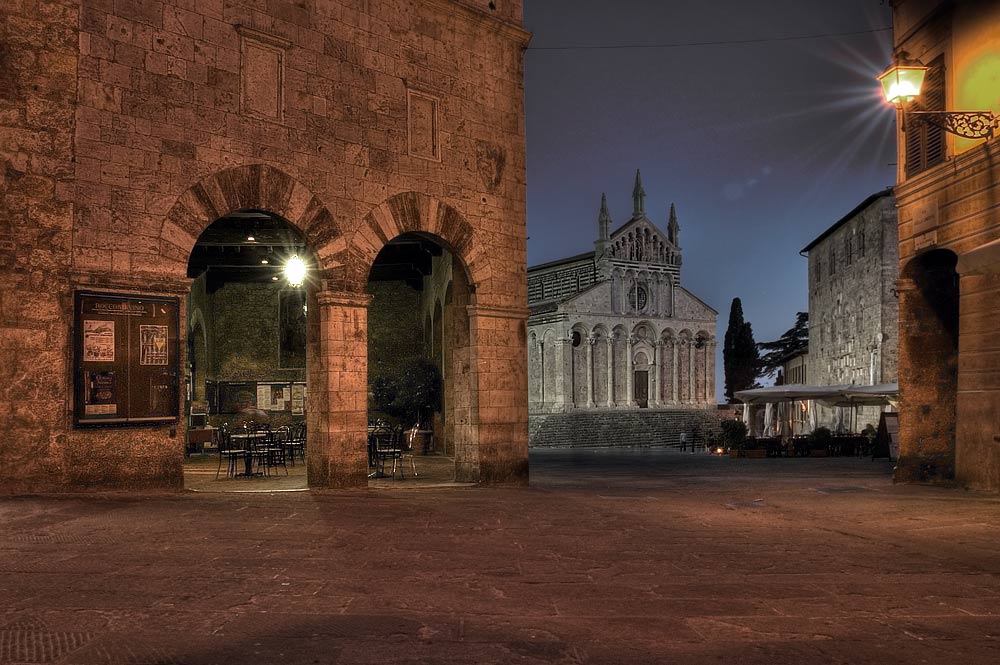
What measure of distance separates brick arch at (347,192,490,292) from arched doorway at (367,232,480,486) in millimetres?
184

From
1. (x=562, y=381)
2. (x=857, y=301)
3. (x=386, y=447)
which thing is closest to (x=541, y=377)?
(x=562, y=381)

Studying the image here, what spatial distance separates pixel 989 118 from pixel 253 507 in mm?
9213

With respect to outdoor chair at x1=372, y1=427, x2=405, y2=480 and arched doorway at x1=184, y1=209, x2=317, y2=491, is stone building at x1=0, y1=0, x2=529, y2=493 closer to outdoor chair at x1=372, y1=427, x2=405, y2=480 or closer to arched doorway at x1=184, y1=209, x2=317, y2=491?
outdoor chair at x1=372, y1=427, x2=405, y2=480

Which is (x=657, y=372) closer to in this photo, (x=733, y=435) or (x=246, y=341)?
(x=733, y=435)

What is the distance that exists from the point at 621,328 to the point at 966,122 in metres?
41.5

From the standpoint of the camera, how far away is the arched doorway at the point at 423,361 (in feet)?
38.6

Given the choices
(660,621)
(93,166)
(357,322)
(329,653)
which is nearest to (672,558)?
(660,621)

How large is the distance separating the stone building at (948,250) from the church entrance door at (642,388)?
3971cm

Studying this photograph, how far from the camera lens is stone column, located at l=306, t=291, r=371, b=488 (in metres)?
10.0

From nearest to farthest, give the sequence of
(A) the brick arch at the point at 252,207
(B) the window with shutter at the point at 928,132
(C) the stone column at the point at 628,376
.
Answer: (A) the brick arch at the point at 252,207 < (B) the window with shutter at the point at 928,132 < (C) the stone column at the point at 628,376

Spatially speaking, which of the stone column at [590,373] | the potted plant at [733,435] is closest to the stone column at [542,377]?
the stone column at [590,373]

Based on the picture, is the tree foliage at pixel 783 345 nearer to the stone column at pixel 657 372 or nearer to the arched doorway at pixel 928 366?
the stone column at pixel 657 372

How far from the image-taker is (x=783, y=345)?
60.3 meters

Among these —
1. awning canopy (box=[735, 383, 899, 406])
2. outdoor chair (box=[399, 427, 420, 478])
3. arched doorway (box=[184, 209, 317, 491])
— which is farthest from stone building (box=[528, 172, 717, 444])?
outdoor chair (box=[399, 427, 420, 478])
